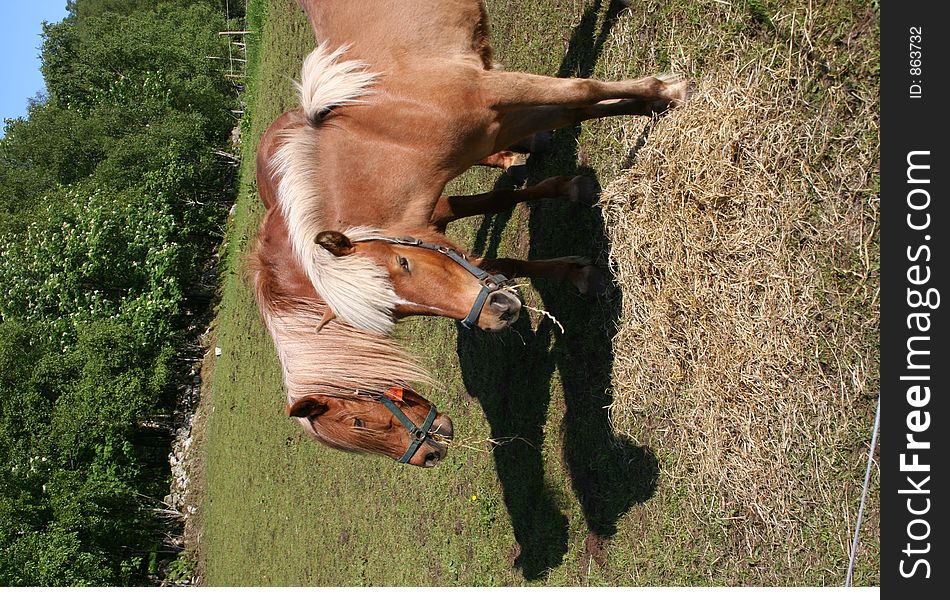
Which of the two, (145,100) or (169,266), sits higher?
(145,100)

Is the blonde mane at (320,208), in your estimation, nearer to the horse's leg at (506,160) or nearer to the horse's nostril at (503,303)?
the horse's nostril at (503,303)

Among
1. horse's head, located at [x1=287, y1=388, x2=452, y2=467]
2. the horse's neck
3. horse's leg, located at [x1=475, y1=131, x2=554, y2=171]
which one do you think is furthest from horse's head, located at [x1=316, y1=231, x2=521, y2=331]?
horse's leg, located at [x1=475, y1=131, x2=554, y2=171]

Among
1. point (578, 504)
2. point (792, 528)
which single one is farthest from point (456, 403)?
point (792, 528)

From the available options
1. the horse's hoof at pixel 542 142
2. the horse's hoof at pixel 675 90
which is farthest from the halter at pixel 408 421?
the horse's hoof at pixel 542 142

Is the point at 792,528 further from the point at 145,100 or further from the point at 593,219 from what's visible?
the point at 145,100

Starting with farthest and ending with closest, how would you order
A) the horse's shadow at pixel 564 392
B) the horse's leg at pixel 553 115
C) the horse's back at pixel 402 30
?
1. the horse's shadow at pixel 564 392
2. the horse's leg at pixel 553 115
3. the horse's back at pixel 402 30

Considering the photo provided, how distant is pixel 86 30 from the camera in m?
27.0

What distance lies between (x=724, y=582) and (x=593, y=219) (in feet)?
8.21

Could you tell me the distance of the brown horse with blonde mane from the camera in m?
3.77

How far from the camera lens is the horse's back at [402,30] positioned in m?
4.06

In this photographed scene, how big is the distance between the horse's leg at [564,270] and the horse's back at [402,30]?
135 cm

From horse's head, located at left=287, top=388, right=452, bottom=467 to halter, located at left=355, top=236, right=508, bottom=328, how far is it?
2.37ft

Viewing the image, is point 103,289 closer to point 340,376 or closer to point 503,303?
point 340,376
